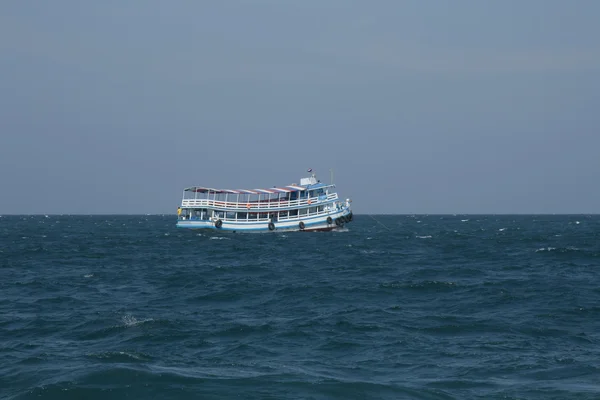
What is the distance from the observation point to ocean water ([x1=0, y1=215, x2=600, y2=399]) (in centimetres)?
1550

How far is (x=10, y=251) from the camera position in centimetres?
5828

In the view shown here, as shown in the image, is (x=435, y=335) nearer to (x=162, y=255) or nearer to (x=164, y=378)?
(x=164, y=378)

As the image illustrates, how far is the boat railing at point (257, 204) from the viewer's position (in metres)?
85.1

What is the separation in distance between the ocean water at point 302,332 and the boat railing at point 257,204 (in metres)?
41.4

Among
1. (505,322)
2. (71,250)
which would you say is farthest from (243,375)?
(71,250)

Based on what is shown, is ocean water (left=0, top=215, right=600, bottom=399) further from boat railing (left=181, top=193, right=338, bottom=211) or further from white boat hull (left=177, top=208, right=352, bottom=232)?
boat railing (left=181, top=193, right=338, bottom=211)

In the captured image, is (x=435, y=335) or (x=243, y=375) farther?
(x=435, y=335)

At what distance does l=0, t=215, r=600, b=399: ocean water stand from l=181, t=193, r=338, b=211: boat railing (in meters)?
41.4

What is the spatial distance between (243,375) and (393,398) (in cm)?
384

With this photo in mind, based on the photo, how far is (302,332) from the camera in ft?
71.6

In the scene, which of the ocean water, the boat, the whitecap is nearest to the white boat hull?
the boat

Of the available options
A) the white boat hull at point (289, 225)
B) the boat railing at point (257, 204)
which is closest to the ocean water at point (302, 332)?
the white boat hull at point (289, 225)

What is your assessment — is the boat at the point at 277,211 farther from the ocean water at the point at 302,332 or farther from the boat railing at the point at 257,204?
the ocean water at the point at 302,332

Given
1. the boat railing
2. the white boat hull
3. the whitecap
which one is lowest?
the whitecap
